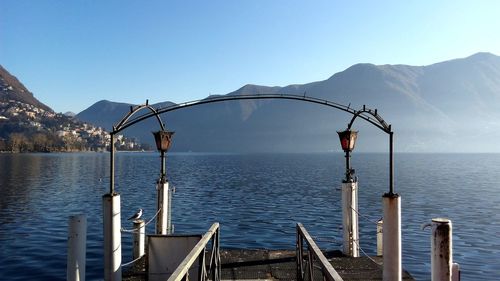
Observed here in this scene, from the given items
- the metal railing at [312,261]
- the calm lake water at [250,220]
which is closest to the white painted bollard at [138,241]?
the calm lake water at [250,220]

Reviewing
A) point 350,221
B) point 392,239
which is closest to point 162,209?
point 350,221

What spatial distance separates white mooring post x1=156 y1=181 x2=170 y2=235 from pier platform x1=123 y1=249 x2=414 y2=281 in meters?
1.10

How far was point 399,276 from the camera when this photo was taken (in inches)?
347

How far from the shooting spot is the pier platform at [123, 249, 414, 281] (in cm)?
950

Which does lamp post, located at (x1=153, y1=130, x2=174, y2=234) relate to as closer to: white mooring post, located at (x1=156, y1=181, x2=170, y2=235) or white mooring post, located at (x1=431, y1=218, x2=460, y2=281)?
white mooring post, located at (x1=156, y1=181, x2=170, y2=235)

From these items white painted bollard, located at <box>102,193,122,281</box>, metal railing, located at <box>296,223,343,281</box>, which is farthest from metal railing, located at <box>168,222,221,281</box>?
white painted bollard, located at <box>102,193,122,281</box>

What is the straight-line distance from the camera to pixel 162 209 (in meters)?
11.6

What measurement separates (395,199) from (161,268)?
5.32 meters

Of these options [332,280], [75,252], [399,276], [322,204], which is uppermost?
[332,280]

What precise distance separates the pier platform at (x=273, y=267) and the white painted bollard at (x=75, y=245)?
5.48ft

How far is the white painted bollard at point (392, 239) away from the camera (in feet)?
28.8

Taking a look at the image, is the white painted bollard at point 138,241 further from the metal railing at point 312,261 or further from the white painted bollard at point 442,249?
the white painted bollard at point 442,249

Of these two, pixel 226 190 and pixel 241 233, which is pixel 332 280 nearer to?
pixel 241 233

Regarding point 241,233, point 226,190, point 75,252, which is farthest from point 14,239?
point 226,190
